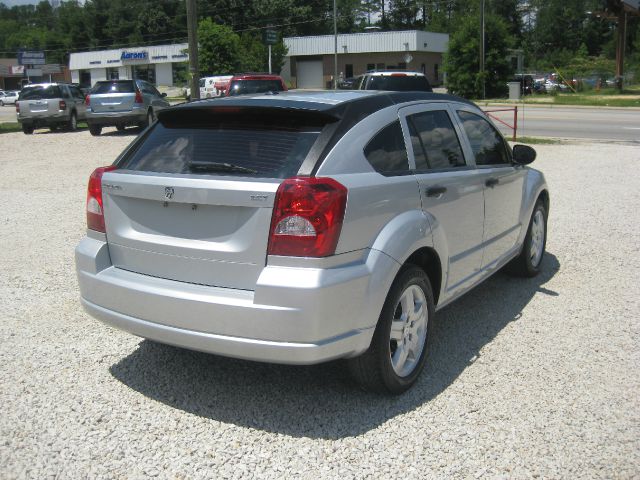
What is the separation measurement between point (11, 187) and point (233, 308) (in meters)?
10.7

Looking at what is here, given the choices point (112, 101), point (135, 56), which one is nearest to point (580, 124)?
point (112, 101)

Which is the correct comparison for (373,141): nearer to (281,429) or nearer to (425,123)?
(425,123)

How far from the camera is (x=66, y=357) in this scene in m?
4.69

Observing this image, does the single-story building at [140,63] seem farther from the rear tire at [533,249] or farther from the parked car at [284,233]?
the parked car at [284,233]

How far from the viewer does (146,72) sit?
89625mm

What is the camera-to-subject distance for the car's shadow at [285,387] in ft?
12.6

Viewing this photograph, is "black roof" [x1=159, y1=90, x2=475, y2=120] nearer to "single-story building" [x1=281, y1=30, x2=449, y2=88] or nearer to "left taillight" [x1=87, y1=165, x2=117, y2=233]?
"left taillight" [x1=87, y1=165, x2=117, y2=233]

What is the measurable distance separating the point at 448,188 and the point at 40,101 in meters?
22.5

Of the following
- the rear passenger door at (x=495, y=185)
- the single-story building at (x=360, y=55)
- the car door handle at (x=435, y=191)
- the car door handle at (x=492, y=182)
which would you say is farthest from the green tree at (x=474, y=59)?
the car door handle at (x=435, y=191)

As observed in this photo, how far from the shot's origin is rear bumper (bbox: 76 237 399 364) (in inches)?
135

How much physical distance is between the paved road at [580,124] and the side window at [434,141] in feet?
56.4

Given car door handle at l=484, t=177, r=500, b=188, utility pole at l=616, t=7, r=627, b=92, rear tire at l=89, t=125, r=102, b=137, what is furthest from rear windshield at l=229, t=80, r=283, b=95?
utility pole at l=616, t=7, r=627, b=92

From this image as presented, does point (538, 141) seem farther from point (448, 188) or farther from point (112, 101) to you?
point (448, 188)

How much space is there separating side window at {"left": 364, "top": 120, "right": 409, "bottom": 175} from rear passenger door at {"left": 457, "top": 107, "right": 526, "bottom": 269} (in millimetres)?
1123
